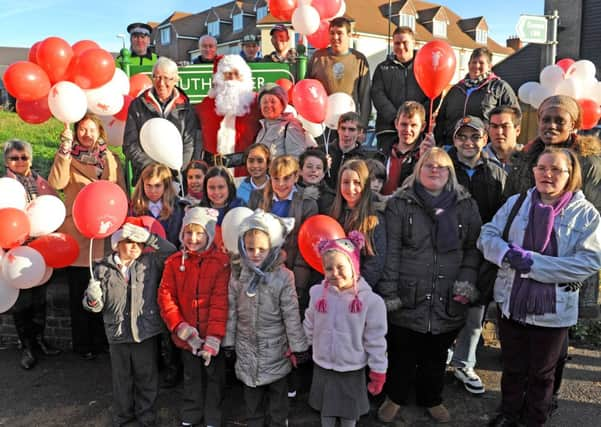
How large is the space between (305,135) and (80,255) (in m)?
2.19

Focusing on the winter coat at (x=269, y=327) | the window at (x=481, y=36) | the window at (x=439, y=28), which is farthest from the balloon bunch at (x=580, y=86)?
the window at (x=481, y=36)

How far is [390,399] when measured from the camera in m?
3.34

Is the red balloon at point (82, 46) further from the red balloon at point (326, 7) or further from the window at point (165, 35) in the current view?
the window at point (165, 35)

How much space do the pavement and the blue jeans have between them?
0.64 ft

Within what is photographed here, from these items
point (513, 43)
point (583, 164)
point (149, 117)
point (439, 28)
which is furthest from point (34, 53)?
point (513, 43)

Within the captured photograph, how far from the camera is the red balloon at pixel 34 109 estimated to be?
430 cm

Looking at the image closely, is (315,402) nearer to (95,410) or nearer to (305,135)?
(95,410)

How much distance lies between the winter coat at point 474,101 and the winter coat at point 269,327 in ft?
7.68

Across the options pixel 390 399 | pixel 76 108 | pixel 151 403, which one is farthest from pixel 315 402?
pixel 76 108

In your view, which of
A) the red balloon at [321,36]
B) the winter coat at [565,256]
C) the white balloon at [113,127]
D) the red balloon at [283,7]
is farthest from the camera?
Answer: the red balloon at [321,36]

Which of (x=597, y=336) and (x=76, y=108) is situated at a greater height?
(x=76, y=108)

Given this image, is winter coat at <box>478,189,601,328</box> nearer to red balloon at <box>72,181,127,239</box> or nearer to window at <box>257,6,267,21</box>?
red balloon at <box>72,181,127,239</box>

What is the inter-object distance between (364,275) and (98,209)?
1.79 metres

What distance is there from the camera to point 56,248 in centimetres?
378
